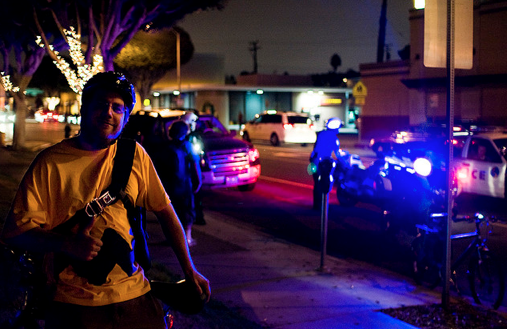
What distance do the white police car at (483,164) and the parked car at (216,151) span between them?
190 inches

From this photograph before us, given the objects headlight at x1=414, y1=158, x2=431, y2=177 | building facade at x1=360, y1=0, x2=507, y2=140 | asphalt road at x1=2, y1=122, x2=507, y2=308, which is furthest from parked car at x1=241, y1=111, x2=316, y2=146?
headlight at x1=414, y1=158, x2=431, y2=177

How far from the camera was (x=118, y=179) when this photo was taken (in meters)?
2.70

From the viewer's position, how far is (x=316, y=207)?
12.6 m

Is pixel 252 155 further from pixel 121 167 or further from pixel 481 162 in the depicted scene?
pixel 121 167

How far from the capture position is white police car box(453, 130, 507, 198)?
1283cm

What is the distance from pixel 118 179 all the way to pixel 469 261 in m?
5.11

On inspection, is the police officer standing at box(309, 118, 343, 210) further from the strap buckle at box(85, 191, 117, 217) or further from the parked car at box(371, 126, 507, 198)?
the strap buckle at box(85, 191, 117, 217)

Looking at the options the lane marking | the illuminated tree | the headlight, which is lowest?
the lane marking

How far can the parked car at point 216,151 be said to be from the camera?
563 inches

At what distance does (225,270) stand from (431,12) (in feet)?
12.1

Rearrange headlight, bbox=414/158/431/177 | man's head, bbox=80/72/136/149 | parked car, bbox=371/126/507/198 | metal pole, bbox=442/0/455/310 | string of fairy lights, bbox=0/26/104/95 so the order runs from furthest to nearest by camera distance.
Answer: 1. string of fairy lights, bbox=0/26/104/95
2. parked car, bbox=371/126/507/198
3. headlight, bbox=414/158/431/177
4. metal pole, bbox=442/0/455/310
5. man's head, bbox=80/72/136/149

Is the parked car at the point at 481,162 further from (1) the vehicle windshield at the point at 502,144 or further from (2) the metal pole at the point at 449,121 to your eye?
(2) the metal pole at the point at 449,121

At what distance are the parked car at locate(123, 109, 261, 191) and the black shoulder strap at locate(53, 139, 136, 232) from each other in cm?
1096

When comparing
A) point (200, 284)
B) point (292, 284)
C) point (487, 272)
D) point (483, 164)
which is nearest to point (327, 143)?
point (483, 164)
